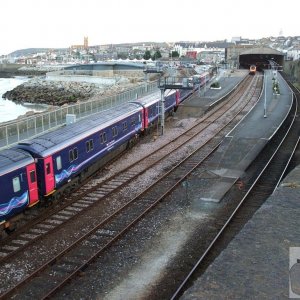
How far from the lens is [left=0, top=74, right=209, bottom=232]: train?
13852mm

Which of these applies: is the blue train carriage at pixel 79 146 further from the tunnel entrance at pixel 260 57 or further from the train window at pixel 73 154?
the tunnel entrance at pixel 260 57

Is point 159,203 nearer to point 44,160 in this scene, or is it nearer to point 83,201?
point 83,201

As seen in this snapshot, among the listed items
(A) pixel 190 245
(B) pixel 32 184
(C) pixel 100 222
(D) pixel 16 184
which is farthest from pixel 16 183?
(A) pixel 190 245

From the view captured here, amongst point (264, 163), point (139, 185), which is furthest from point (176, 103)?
point (139, 185)

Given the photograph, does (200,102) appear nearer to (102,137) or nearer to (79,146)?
(102,137)

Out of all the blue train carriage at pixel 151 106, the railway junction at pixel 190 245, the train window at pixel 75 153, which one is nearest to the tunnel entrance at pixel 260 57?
the blue train carriage at pixel 151 106

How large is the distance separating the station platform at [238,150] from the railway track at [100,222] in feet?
3.77

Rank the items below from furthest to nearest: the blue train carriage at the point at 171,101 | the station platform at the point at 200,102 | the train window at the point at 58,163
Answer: the station platform at the point at 200,102
the blue train carriage at the point at 171,101
the train window at the point at 58,163

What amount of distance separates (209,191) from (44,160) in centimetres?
707

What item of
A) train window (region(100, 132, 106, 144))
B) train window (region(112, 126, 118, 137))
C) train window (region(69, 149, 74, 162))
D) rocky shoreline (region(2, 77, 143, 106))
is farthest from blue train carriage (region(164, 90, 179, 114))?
rocky shoreline (region(2, 77, 143, 106))

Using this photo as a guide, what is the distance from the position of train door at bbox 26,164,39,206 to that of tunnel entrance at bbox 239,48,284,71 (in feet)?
325

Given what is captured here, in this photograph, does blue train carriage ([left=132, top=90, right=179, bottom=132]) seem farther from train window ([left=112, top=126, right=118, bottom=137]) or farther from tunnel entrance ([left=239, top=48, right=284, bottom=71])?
tunnel entrance ([left=239, top=48, right=284, bottom=71])

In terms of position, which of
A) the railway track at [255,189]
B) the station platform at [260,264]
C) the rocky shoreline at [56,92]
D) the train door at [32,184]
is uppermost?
the train door at [32,184]

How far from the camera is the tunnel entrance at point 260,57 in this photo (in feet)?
358
